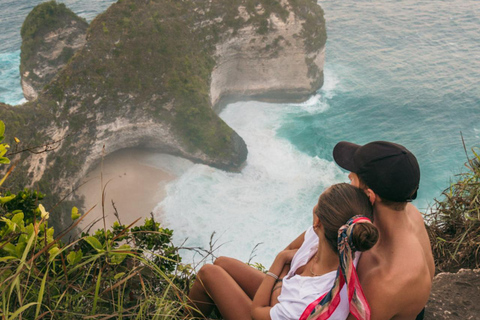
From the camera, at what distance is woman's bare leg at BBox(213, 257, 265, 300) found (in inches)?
147

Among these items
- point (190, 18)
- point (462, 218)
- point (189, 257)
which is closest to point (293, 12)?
point (190, 18)

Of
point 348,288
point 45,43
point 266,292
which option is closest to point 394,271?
point 348,288

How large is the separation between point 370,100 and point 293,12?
38.6ft

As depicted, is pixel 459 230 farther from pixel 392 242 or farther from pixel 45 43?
pixel 45 43

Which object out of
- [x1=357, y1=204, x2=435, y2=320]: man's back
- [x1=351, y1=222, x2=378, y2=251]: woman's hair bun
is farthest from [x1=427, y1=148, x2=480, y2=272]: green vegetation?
[x1=351, y1=222, x2=378, y2=251]: woman's hair bun

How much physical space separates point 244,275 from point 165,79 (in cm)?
2562

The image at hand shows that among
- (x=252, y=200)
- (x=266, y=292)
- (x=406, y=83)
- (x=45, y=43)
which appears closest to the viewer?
(x=266, y=292)

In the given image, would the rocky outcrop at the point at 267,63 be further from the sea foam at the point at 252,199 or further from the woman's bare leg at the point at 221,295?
the woman's bare leg at the point at 221,295

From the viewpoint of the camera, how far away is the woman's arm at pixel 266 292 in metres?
3.08

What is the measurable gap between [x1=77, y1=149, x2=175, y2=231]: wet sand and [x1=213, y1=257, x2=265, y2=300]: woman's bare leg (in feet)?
70.5

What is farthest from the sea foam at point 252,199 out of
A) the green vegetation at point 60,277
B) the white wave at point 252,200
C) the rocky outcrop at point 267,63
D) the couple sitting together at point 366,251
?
the couple sitting together at point 366,251

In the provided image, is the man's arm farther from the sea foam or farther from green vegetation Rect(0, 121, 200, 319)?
the sea foam

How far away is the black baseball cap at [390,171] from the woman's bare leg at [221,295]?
1528 mm

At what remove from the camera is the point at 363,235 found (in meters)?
2.36
